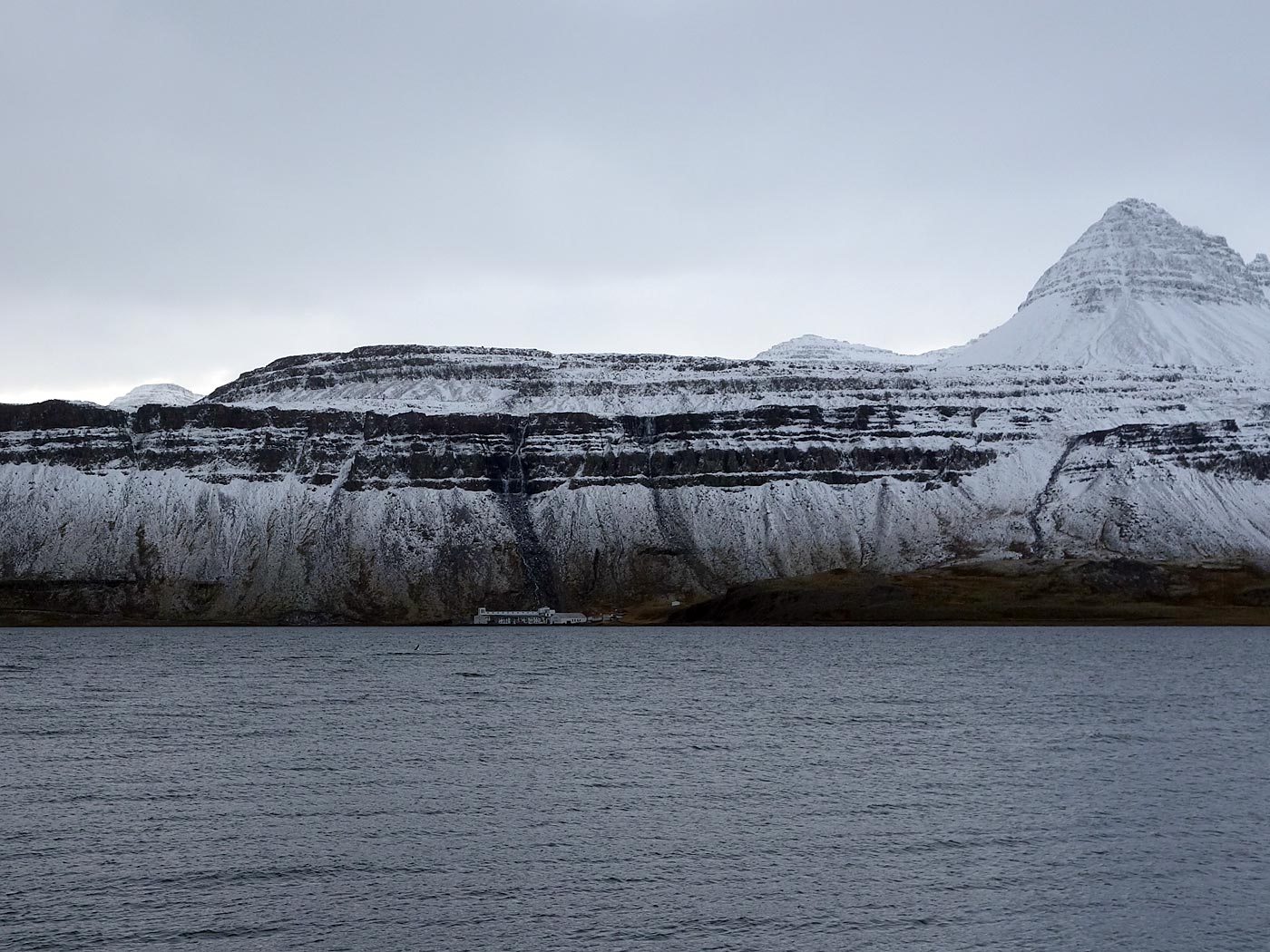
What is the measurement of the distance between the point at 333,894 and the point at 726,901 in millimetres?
13496

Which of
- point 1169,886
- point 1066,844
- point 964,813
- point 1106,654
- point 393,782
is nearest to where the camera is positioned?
point 1169,886

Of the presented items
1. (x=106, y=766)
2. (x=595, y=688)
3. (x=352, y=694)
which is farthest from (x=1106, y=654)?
(x=106, y=766)

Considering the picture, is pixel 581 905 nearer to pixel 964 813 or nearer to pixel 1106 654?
pixel 964 813

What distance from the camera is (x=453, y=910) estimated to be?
46719mm

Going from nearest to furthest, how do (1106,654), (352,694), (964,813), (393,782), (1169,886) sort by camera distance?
(1169,886) < (964,813) < (393,782) < (352,694) < (1106,654)

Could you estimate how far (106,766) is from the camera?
7525 centimetres

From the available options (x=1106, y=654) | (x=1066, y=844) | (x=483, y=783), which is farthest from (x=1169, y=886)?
(x=1106, y=654)

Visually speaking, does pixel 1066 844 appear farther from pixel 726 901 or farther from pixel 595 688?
pixel 595 688

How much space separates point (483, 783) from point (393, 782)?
4.54 meters

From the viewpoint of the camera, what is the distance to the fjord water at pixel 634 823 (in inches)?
1779

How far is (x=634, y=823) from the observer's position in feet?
199

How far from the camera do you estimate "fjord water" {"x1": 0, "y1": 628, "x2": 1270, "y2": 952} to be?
4519 centimetres

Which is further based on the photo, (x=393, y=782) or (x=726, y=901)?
(x=393, y=782)

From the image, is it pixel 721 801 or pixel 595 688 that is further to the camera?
pixel 595 688
